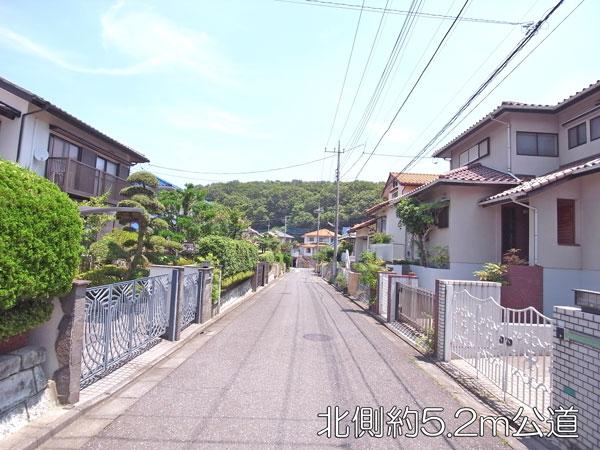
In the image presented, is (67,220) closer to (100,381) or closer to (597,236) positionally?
(100,381)

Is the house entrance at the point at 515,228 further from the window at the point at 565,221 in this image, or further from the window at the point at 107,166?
the window at the point at 107,166

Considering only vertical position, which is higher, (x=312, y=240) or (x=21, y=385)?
(x=312, y=240)

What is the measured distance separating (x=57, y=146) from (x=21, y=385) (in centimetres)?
1390

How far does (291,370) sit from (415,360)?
2.70 m

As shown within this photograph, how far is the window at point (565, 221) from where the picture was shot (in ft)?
35.9

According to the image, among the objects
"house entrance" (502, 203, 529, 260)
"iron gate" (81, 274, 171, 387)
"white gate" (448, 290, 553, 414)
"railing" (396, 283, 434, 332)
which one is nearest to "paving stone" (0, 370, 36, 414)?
"iron gate" (81, 274, 171, 387)

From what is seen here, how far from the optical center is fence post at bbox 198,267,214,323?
34.3 ft

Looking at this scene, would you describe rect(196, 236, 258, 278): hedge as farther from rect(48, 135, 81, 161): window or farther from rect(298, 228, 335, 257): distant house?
rect(298, 228, 335, 257): distant house

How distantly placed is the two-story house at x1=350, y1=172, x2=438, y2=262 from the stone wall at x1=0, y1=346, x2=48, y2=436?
1533cm

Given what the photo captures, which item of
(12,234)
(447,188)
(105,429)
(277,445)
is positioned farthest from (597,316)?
(447,188)

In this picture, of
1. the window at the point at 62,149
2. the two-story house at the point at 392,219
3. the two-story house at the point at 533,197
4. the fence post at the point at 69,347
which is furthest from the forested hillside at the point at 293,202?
the fence post at the point at 69,347

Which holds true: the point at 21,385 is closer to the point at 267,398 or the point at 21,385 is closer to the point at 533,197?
the point at 267,398

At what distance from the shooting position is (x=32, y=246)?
352cm

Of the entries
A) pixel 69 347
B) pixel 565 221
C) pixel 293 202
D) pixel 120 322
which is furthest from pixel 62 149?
pixel 293 202
